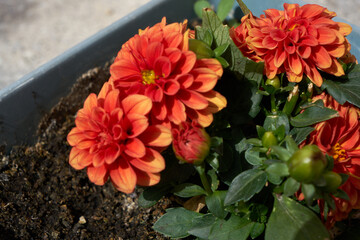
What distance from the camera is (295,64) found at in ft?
2.38

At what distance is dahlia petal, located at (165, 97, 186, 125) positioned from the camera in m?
0.62

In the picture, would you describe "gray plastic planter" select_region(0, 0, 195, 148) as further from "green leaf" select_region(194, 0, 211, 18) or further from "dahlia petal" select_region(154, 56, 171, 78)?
"dahlia petal" select_region(154, 56, 171, 78)

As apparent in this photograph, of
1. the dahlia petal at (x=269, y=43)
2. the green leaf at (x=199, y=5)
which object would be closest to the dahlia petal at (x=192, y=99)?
the dahlia petal at (x=269, y=43)

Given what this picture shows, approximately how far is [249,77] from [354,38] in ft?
1.45

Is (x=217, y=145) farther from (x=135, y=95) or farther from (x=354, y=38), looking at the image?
(x=354, y=38)

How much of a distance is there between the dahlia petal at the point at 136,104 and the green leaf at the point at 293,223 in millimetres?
331

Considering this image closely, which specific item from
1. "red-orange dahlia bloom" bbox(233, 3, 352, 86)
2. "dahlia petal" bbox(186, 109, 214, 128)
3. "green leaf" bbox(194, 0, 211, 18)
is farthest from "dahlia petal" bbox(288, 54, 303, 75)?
"green leaf" bbox(194, 0, 211, 18)

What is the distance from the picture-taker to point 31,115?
3.45 feet

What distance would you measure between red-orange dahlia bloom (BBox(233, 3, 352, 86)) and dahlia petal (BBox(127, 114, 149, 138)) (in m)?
0.31

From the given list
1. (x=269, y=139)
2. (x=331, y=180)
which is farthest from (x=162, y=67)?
(x=331, y=180)

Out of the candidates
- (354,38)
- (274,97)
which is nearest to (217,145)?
(274,97)

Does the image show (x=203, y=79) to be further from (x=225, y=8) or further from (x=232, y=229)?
(x=225, y=8)

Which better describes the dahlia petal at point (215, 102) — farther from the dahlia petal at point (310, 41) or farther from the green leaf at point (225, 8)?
the green leaf at point (225, 8)

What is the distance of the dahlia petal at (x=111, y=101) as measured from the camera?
620mm
